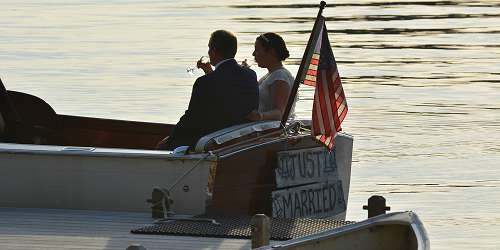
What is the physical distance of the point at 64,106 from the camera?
20.3 m

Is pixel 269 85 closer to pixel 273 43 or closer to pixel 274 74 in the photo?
pixel 274 74

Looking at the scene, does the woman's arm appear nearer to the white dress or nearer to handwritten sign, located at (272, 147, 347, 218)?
the white dress

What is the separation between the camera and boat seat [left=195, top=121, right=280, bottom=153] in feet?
34.0

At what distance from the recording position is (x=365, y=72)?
24.8 m

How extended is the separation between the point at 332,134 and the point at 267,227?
1.86 meters

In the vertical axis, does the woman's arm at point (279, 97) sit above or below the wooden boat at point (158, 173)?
above

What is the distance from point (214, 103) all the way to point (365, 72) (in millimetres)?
14090

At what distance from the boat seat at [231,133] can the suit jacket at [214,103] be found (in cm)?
16

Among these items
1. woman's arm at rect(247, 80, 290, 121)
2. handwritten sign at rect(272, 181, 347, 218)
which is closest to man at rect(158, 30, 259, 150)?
woman's arm at rect(247, 80, 290, 121)

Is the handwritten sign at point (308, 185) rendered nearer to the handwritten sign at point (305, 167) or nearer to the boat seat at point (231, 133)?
the handwritten sign at point (305, 167)

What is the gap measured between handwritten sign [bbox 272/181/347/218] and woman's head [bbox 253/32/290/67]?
3.16ft

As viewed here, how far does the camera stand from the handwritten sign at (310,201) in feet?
35.7

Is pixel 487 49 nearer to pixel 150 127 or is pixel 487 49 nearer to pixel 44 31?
pixel 44 31

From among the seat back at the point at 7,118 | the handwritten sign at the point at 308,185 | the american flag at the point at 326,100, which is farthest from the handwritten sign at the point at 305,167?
the seat back at the point at 7,118
